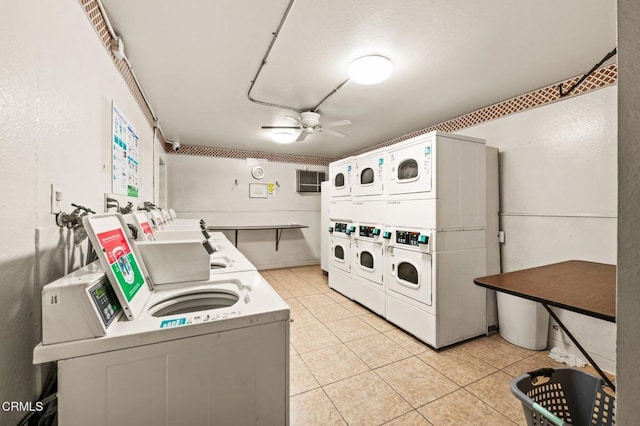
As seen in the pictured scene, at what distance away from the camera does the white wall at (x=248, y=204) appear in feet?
16.8

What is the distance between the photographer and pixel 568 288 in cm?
125

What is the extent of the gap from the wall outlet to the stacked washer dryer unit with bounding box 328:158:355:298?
3.08m

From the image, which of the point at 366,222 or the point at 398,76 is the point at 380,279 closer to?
the point at 366,222

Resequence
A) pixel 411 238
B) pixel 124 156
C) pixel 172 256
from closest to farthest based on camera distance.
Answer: pixel 172 256
pixel 124 156
pixel 411 238

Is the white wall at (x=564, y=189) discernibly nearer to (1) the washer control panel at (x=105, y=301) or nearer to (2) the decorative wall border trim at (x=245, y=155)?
(1) the washer control panel at (x=105, y=301)

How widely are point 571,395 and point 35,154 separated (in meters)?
2.66

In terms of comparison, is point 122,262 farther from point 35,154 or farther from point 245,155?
point 245,155

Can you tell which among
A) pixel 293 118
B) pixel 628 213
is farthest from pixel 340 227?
pixel 628 213

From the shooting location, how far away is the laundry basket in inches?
48.0

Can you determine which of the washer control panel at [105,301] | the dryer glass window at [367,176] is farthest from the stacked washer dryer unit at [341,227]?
the washer control panel at [105,301]

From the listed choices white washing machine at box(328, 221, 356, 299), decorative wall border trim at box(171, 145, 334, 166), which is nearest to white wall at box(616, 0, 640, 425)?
white washing machine at box(328, 221, 356, 299)

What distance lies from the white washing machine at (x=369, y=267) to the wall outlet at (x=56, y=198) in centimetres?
281

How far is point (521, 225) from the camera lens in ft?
9.27

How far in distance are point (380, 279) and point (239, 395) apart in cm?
244
